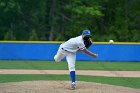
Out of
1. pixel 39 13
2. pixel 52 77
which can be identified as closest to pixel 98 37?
pixel 39 13

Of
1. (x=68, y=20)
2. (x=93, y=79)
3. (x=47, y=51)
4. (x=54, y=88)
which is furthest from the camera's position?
(x=68, y=20)

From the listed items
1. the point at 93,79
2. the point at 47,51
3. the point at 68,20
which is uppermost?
the point at 68,20

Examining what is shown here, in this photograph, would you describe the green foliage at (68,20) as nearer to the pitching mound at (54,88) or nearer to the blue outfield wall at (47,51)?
the blue outfield wall at (47,51)

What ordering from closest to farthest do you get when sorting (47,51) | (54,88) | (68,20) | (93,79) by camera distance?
(54,88) < (93,79) < (47,51) < (68,20)

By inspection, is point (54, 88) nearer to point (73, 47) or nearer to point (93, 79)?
point (73, 47)

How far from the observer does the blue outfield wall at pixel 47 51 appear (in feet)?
86.5

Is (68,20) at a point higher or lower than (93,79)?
higher

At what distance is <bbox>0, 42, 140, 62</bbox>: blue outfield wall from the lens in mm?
26359

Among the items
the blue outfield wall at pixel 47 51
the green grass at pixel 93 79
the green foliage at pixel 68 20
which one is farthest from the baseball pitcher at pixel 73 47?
the green foliage at pixel 68 20

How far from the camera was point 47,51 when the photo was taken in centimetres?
2642

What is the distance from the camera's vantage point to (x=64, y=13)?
40.9 meters

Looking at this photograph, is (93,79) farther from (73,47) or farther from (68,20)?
(68,20)

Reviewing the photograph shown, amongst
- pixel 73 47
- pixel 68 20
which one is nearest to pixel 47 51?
pixel 73 47

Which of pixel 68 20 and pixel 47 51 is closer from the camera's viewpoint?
pixel 47 51
